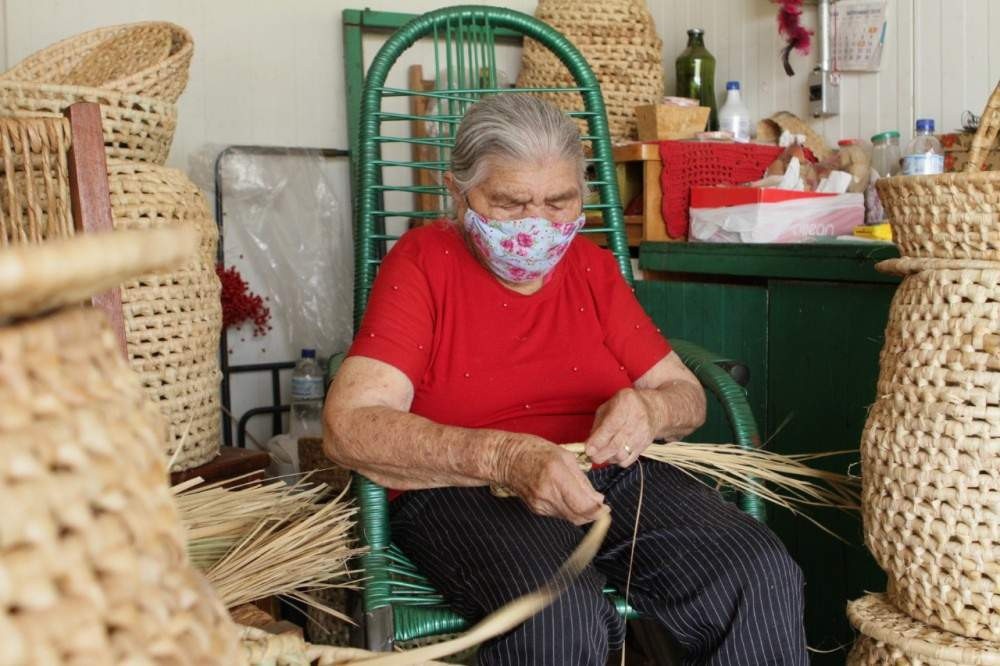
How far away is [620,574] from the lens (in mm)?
1648

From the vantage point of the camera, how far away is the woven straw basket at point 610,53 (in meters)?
3.33

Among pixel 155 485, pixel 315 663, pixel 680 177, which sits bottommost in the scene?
pixel 315 663

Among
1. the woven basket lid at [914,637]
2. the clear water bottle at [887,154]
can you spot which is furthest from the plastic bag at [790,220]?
the woven basket lid at [914,637]

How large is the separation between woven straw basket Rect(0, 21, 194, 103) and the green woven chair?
43 centimetres

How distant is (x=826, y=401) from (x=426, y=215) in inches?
37.2

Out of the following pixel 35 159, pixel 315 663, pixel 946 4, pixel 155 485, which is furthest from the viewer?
pixel 946 4

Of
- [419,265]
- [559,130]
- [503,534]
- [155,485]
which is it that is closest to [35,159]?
[419,265]

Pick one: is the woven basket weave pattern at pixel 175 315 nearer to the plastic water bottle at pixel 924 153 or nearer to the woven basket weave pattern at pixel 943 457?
the woven basket weave pattern at pixel 943 457

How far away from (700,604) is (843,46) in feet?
6.27

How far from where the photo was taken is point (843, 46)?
2920 millimetres

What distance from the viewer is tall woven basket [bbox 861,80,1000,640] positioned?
141 centimetres

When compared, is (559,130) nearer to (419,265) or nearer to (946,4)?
(419,265)

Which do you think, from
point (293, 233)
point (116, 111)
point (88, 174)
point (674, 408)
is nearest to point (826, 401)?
point (674, 408)

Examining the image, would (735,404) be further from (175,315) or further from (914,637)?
(175,315)
